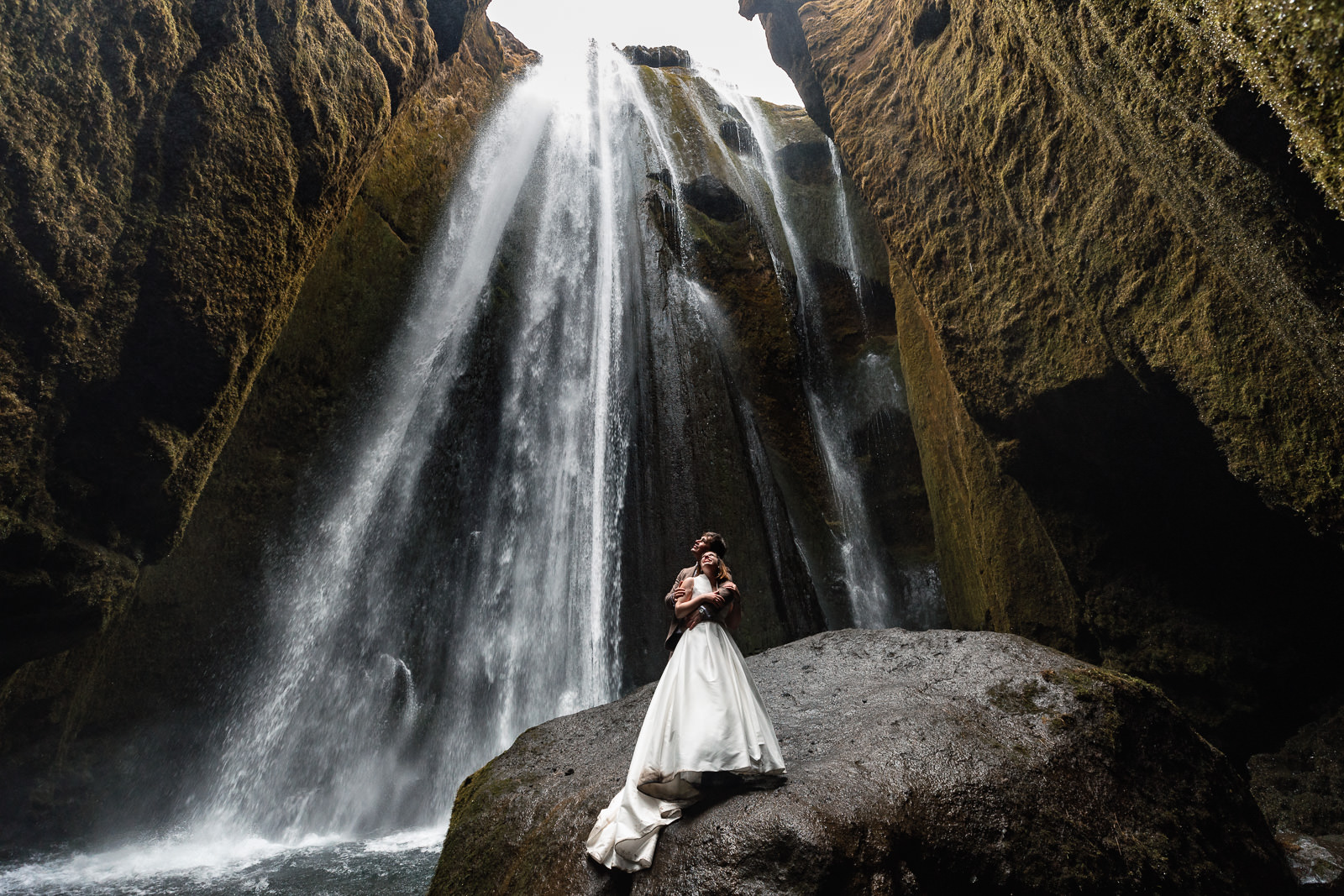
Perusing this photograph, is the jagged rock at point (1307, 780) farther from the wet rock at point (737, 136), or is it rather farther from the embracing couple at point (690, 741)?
the wet rock at point (737, 136)

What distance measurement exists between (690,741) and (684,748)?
43 millimetres

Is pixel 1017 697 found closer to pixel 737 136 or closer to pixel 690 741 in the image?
pixel 690 741

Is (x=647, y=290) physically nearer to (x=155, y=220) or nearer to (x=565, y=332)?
(x=565, y=332)

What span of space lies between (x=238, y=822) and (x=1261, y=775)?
11.5 metres

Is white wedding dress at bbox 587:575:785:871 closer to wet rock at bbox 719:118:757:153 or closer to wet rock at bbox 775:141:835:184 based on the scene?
wet rock at bbox 775:141:835:184

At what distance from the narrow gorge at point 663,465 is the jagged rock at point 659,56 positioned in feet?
26.9

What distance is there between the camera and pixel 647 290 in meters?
12.4

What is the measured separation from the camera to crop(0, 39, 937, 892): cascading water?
8.55m

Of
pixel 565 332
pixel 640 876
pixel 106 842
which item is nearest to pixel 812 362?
pixel 565 332

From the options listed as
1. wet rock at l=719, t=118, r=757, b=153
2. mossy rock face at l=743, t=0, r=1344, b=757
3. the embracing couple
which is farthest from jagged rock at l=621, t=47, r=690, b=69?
the embracing couple

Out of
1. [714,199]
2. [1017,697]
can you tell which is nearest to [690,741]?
[1017,697]

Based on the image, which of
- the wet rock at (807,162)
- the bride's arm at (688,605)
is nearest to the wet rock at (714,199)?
the wet rock at (807,162)

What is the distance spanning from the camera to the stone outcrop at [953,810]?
2.59 meters

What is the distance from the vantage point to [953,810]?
110 inches
